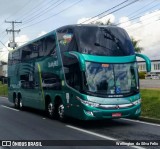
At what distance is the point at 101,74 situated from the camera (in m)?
13.5

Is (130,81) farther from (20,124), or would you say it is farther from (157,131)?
(20,124)

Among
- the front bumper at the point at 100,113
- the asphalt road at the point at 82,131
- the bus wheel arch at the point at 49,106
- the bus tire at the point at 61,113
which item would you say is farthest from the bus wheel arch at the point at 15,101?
the front bumper at the point at 100,113

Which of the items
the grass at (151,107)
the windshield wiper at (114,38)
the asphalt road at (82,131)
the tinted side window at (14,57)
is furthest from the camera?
the tinted side window at (14,57)

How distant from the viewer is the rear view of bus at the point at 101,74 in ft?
43.3

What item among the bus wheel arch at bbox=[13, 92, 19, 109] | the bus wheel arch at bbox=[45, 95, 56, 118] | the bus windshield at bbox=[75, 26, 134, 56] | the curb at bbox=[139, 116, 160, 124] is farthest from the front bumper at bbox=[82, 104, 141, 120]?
the bus wheel arch at bbox=[13, 92, 19, 109]

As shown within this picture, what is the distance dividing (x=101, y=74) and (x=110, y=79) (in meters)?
0.37

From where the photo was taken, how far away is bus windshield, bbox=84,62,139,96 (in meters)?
13.3

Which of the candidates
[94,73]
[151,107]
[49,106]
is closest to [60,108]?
[49,106]

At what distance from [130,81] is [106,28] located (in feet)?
7.26

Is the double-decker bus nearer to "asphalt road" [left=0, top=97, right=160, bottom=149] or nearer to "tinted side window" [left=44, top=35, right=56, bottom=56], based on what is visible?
"tinted side window" [left=44, top=35, right=56, bottom=56]

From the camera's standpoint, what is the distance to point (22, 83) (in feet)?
71.7

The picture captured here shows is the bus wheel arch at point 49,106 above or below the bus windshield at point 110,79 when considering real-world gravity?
below

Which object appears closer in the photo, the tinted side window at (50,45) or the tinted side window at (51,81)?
the tinted side window at (51,81)

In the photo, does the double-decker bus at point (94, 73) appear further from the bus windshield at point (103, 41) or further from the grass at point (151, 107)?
the grass at point (151, 107)
